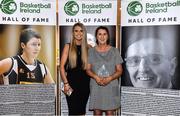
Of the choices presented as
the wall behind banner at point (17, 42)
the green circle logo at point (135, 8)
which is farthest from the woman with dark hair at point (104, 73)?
the wall behind banner at point (17, 42)

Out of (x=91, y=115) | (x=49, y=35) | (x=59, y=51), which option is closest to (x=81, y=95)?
(x=91, y=115)

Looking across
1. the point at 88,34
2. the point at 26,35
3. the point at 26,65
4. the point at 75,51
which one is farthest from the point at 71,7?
the point at 26,65

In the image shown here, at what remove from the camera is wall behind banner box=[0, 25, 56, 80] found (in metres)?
3.81

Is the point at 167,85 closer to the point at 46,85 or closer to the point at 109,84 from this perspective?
the point at 109,84

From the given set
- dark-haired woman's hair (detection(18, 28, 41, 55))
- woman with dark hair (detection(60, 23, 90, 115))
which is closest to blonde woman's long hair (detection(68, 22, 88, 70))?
woman with dark hair (detection(60, 23, 90, 115))

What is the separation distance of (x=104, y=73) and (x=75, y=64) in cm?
39

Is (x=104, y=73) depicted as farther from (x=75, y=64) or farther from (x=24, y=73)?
(x=24, y=73)

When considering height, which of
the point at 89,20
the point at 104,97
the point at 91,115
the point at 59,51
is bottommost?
the point at 91,115

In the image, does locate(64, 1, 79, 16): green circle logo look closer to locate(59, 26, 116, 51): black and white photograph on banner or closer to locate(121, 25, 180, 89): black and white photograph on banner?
locate(59, 26, 116, 51): black and white photograph on banner

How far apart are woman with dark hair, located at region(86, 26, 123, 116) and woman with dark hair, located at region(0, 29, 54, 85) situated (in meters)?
0.57

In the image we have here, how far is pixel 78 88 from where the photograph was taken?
3994 millimetres

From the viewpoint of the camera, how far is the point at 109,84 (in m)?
3.95

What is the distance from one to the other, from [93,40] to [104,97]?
2.45 feet

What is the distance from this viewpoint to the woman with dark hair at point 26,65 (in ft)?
12.6
